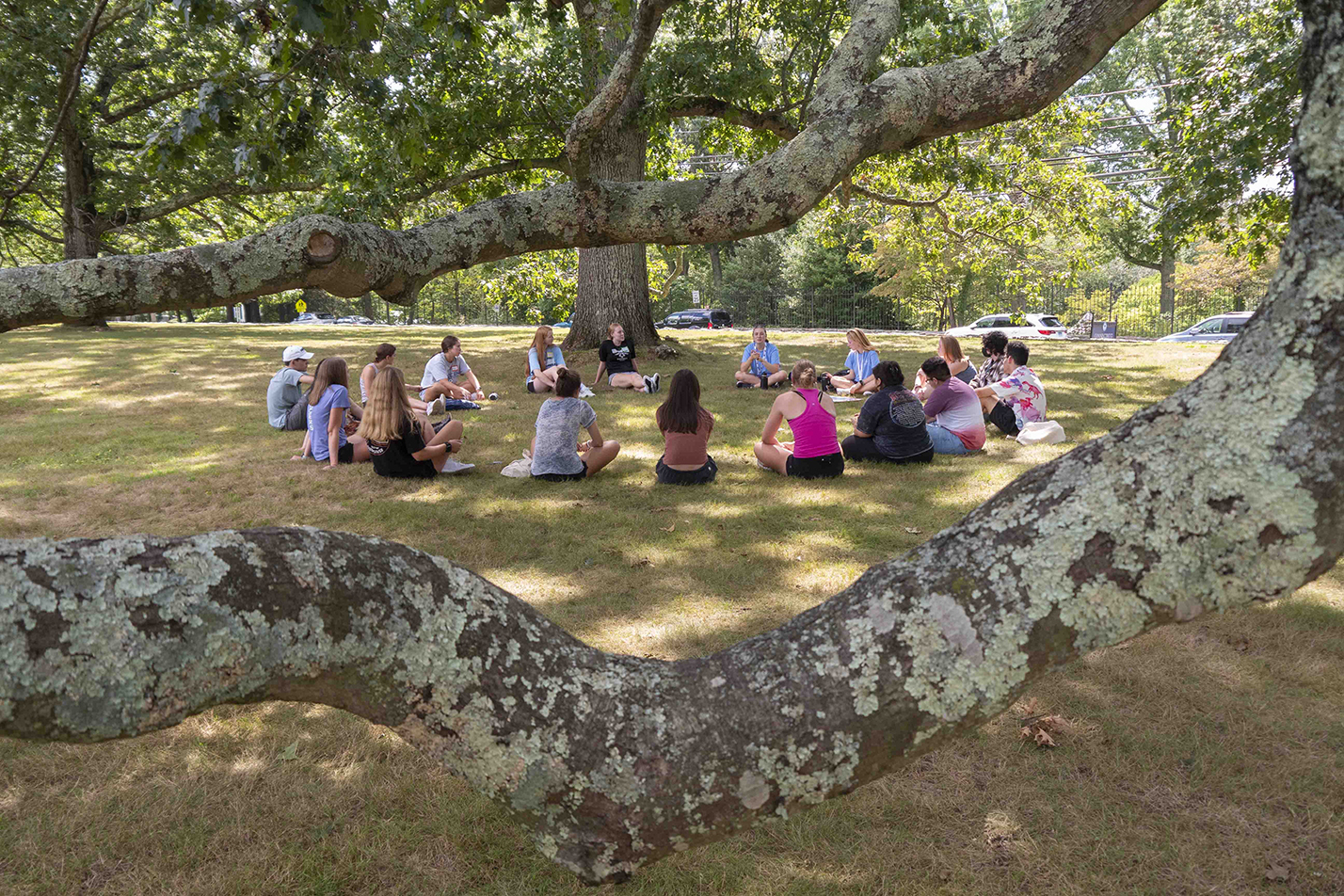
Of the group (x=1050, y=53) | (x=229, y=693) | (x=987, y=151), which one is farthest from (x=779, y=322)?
(x=229, y=693)

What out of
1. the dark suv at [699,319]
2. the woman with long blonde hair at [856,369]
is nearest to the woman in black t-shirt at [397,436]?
the woman with long blonde hair at [856,369]

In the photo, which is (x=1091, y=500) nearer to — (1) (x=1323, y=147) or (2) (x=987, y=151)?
(1) (x=1323, y=147)

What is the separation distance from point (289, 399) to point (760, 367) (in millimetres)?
7493

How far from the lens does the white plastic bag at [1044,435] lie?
934cm

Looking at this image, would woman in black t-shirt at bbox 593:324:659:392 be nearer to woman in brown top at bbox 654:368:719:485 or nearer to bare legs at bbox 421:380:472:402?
bare legs at bbox 421:380:472:402

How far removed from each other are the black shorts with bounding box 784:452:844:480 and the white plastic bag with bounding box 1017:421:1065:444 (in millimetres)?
2698

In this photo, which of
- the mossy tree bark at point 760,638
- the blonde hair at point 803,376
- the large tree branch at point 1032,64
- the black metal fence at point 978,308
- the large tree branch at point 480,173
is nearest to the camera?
the mossy tree bark at point 760,638

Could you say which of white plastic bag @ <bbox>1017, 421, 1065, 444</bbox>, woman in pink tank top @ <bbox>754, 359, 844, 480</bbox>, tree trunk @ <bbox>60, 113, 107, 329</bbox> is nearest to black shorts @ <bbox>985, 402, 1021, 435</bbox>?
white plastic bag @ <bbox>1017, 421, 1065, 444</bbox>

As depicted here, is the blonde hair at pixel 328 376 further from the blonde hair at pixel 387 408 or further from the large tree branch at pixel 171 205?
the large tree branch at pixel 171 205

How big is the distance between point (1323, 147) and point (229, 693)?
2.39 metres

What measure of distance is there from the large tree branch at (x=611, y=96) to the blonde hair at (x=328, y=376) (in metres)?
6.46

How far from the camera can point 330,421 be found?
28.5 feet

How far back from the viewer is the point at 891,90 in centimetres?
338

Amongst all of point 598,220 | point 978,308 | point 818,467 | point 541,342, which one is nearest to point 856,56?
point 598,220
